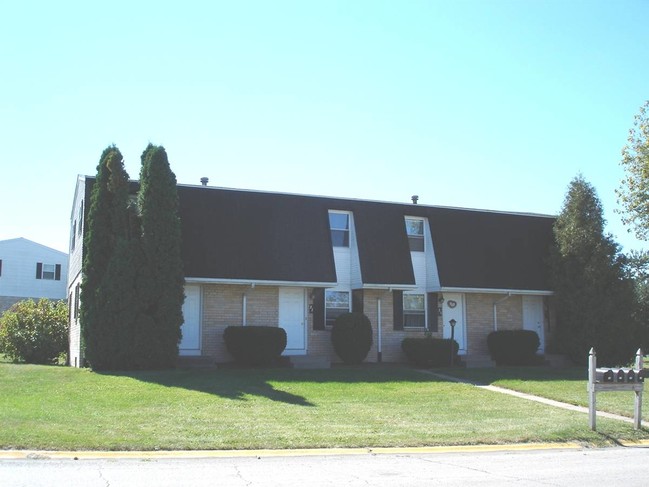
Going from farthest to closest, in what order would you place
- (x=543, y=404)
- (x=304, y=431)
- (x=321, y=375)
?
(x=321, y=375)
(x=543, y=404)
(x=304, y=431)

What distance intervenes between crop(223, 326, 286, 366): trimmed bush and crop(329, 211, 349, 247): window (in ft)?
15.1

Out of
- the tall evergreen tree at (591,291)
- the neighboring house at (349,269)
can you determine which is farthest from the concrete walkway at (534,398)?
the tall evergreen tree at (591,291)

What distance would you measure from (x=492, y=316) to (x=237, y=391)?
13.6 meters

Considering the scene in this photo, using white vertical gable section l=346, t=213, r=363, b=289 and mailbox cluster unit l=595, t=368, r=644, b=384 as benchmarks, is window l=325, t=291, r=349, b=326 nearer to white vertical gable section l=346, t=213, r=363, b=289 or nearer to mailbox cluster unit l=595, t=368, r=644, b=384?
white vertical gable section l=346, t=213, r=363, b=289

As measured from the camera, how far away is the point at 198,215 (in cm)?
2395

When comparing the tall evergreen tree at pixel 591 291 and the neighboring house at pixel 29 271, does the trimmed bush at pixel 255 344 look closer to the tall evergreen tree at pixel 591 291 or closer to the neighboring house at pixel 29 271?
the tall evergreen tree at pixel 591 291

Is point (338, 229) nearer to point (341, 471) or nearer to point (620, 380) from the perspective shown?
point (620, 380)

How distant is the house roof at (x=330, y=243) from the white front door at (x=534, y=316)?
3.53 ft

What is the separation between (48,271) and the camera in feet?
165

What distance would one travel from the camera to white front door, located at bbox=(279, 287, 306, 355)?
80.8ft

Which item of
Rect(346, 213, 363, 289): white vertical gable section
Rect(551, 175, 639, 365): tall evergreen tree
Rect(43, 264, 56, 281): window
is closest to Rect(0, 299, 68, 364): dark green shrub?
Rect(346, 213, 363, 289): white vertical gable section

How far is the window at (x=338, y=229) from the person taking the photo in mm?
26031

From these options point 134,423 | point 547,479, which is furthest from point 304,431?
point 547,479

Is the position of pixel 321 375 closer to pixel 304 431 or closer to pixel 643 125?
pixel 304 431
